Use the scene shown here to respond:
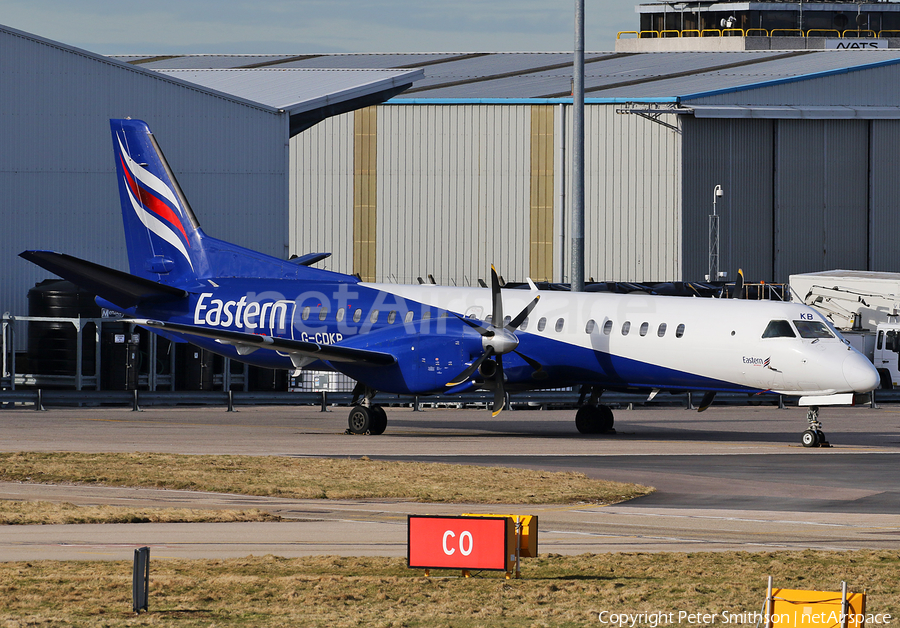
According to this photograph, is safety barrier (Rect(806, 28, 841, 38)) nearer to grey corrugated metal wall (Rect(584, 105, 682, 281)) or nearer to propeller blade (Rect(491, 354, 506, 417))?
grey corrugated metal wall (Rect(584, 105, 682, 281))

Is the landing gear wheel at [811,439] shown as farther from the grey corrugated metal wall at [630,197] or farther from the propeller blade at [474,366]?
the grey corrugated metal wall at [630,197]

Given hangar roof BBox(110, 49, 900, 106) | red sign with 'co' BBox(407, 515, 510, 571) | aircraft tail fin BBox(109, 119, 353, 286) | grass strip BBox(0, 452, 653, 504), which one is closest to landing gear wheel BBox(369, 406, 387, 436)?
aircraft tail fin BBox(109, 119, 353, 286)

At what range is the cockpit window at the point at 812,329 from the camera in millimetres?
25734

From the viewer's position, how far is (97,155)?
42.2m

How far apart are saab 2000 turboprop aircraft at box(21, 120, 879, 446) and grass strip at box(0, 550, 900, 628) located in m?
12.7

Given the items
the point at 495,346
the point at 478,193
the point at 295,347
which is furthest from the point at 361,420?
the point at 478,193

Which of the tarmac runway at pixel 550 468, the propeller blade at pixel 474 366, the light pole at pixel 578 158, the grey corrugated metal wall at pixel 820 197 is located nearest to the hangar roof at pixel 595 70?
the grey corrugated metal wall at pixel 820 197

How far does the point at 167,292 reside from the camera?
30.9m

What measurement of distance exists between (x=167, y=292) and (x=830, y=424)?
18.3m

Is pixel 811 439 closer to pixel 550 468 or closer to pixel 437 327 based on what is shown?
pixel 550 468

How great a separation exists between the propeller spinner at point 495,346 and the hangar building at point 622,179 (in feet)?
109

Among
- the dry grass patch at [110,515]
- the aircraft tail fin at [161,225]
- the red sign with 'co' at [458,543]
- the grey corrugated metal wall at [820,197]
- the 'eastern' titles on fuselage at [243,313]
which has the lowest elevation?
the dry grass patch at [110,515]

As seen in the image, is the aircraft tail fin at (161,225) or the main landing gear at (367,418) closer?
the main landing gear at (367,418)

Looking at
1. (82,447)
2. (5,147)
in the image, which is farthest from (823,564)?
(5,147)
